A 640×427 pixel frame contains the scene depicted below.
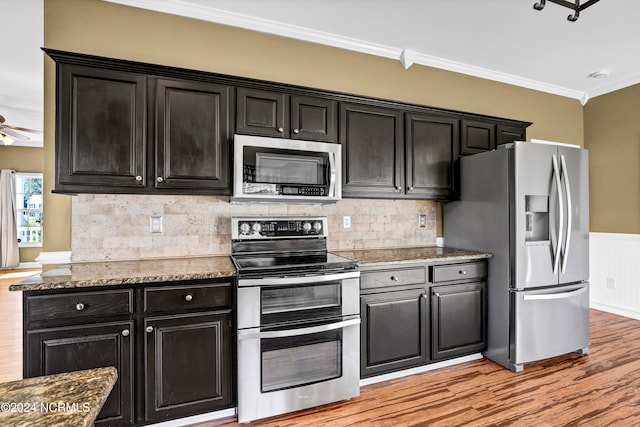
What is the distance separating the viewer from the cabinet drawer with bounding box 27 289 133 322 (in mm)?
1713

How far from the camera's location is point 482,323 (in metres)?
2.88

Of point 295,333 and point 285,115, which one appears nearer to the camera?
point 295,333

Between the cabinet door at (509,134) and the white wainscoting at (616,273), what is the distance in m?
1.92

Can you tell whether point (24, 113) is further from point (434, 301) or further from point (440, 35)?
point (434, 301)

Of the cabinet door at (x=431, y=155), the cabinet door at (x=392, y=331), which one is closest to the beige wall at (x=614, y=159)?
the cabinet door at (x=431, y=155)

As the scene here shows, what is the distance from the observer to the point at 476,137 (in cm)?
327

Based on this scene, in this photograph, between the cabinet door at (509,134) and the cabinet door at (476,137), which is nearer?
the cabinet door at (476,137)

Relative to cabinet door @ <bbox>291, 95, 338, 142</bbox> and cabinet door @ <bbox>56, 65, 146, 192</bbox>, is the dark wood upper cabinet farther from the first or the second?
cabinet door @ <bbox>56, 65, 146, 192</bbox>

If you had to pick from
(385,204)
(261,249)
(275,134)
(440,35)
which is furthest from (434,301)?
(440,35)

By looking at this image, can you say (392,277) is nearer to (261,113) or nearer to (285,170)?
(285,170)

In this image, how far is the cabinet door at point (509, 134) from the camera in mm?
3402

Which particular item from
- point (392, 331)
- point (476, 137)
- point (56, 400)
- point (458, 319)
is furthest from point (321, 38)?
point (56, 400)

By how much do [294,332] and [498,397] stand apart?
1.53 meters

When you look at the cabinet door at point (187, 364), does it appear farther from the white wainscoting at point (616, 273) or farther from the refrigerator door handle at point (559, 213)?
the white wainscoting at point (616, 273)
